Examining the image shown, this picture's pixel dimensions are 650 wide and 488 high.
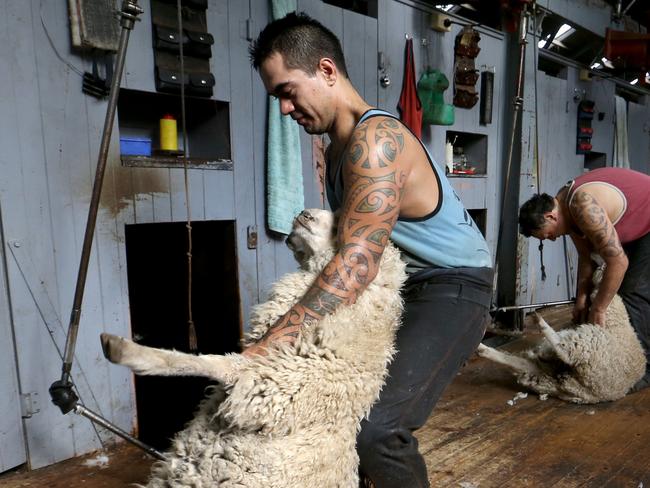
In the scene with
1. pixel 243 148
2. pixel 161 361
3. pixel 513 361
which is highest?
pixel 243 148

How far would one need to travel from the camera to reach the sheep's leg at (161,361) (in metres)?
1.04

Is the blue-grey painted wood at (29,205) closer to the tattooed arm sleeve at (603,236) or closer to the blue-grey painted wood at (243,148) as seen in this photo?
the blue-grey painted wood at (243,148)

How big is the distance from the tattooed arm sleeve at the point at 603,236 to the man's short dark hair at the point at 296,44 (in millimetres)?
2256

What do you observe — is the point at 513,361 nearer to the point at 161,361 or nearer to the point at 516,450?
the point at 516,450

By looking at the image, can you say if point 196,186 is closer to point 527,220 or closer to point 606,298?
point 527,220

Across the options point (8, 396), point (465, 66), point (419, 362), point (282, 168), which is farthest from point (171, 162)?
point (465, 66)

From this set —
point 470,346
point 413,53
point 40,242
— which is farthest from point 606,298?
point 40,242

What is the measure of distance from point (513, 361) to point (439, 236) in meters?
2.25

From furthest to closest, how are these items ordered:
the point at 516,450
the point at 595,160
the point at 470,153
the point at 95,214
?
the point at 595,160 < the point at 470,153 < the point at 516,450 < the point at 95,214

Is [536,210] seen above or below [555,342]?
above

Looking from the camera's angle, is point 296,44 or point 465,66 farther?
point 465,66

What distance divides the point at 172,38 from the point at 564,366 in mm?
3323

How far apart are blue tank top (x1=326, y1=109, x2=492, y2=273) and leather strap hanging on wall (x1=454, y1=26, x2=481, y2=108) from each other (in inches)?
139

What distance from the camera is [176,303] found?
4.15m
